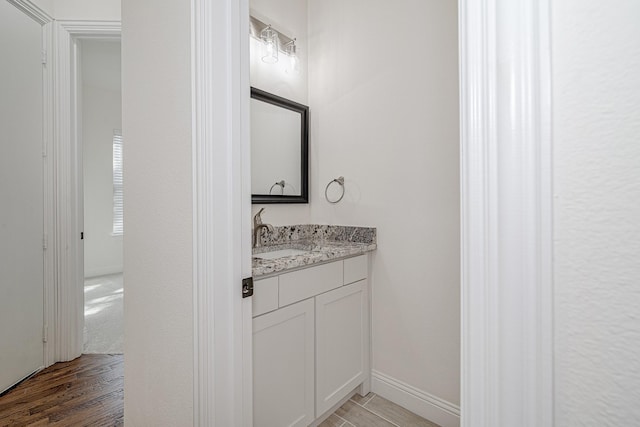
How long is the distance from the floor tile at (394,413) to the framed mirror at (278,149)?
54.0 inches

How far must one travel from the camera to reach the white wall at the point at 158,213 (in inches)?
41.1

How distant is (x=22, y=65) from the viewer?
1.97 metres

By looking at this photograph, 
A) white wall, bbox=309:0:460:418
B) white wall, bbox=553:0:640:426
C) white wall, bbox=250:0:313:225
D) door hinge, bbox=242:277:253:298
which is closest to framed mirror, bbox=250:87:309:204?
white wall, bbox=250:0:313:225

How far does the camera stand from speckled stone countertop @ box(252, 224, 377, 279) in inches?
61.2

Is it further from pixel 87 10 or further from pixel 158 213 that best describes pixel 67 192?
pixel 158 213

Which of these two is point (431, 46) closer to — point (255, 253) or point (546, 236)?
point (255, 253)

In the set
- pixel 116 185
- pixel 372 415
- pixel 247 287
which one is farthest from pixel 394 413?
pixel 116 185

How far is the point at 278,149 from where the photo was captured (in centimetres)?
211

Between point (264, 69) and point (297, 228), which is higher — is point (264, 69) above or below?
above

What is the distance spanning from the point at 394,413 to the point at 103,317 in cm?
287

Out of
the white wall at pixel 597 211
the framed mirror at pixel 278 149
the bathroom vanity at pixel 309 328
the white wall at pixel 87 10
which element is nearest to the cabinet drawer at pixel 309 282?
the bathroom vanity at pixel 309 328

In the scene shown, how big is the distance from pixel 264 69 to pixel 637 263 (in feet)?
6.88

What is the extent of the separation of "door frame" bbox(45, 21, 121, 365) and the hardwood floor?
204 millimetres

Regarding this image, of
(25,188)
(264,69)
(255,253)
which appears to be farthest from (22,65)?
(255,253)
